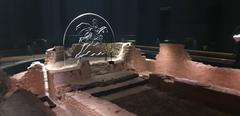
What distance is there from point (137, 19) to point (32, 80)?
1316 cm

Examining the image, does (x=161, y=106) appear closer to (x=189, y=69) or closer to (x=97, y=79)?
(x=97, y=79)

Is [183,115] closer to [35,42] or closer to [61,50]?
[61,50]

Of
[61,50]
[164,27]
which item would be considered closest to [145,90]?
[61,50]

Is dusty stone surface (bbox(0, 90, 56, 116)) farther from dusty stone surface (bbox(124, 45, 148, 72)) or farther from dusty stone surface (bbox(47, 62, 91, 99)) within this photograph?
dusty stone surface (bbox(124, 45, 148, 72))

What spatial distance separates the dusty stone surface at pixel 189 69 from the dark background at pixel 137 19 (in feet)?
17.8

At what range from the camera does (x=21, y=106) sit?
511cm

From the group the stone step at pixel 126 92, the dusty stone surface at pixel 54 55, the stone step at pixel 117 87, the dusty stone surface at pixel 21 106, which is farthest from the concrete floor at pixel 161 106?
the dusty stone surface at pixel 54 55

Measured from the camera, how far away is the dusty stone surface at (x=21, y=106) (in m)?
4.70

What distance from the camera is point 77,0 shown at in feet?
60.9

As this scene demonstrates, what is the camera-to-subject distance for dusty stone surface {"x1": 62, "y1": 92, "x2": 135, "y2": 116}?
542 cm

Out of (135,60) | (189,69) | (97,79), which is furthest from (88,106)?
(135,60)

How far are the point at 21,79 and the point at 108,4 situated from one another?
43.8 feet

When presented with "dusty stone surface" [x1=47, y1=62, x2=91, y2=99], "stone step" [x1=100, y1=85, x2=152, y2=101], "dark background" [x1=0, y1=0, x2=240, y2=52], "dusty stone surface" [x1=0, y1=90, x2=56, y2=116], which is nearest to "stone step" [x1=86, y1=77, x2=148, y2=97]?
"stone step" [x1=100, y1=85, x2=152, y2=101]

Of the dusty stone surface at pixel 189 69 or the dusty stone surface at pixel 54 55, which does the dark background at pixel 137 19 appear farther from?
the dusty stone surface at pixel 54 55
